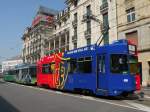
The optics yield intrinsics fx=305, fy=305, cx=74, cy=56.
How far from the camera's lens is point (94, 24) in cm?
4106

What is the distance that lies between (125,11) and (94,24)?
771 centimetres

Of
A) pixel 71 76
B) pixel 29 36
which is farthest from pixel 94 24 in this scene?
pixel 29 36

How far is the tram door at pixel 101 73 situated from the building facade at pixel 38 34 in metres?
50.9

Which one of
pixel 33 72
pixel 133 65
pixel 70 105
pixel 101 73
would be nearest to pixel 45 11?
pixel 33 72

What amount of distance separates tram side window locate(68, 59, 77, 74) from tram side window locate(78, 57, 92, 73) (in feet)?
2.13

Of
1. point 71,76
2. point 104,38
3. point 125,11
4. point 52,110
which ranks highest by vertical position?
point 125,11

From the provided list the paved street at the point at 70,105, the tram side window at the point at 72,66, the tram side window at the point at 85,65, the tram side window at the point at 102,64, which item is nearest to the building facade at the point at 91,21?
the tram side window at the point at 72,66

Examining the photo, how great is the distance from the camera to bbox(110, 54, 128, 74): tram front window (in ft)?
53.8

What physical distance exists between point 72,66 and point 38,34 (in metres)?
53.9

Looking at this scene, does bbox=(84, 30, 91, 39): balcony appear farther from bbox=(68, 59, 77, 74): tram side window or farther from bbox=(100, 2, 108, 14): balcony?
bbox=(68, 59, 77, 74): tram side window

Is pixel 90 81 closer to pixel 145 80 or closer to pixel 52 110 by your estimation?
pixel 52 110

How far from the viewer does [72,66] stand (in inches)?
819

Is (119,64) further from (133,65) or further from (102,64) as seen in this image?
(102,64)

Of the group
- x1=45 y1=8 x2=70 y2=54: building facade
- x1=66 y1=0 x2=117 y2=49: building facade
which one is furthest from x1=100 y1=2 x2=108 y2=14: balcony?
x1=45 y1=8 x2=70 y2=54: building facade
